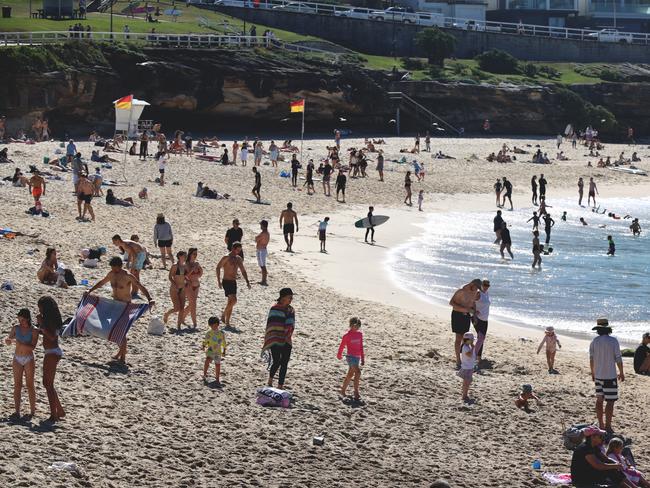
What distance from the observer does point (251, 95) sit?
50.1 metres

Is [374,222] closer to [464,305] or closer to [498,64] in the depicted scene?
[464,305]

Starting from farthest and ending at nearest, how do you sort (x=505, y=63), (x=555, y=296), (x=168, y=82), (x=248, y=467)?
(x=505, y=63) < (x=168, y=82) < (x=555, y=296) < (x=248, y=467)

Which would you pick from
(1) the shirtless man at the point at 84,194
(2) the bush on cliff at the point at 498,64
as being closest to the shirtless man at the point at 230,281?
(1) the shirtless man at the point at 84,194

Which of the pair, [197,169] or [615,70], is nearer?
[197,169]

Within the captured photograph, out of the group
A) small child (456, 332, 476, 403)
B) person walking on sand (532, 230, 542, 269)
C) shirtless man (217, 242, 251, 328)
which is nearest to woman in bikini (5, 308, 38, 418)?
small child (456, 332, 476, 403)

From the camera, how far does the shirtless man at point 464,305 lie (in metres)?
15.2

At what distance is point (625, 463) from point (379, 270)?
1356cm

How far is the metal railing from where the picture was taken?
211 ft

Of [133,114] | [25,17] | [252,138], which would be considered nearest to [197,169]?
[133,114]

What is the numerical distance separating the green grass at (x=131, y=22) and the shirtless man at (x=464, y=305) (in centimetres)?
3765

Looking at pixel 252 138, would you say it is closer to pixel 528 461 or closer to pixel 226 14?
pixel 226 14

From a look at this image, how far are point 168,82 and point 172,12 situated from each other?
13485mm

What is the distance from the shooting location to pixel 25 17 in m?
54.8

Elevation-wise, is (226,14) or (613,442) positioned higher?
(226,14)
